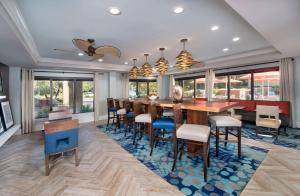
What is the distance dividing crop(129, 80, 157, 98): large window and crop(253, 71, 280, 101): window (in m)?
5.13

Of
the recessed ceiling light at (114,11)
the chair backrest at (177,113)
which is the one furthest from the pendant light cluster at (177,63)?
the recessed ceiling light at (114,11)

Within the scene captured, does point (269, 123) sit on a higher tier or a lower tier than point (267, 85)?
lower

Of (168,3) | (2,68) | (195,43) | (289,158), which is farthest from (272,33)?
(2,68)

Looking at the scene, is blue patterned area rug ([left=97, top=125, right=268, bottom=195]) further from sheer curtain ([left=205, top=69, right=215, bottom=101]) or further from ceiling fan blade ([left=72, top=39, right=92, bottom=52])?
sheer curtain ([left=205, top=69, right=215, bottom=101])

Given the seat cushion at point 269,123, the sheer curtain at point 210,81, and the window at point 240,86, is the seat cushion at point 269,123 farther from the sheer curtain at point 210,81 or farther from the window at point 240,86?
the sheer curtain at point 210,81

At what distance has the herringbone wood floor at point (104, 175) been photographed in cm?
195

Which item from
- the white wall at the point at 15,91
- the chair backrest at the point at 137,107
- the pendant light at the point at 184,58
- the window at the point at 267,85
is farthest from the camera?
the window at the point at 267,85

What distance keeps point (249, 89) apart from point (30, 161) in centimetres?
729

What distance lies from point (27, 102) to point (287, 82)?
8.91 metres

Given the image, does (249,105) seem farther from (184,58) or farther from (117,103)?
(117,103)

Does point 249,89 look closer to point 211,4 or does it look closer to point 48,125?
point 211,4

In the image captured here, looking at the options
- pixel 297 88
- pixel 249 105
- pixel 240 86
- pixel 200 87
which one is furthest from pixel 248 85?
pixel 200 87

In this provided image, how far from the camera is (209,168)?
8.02 ft

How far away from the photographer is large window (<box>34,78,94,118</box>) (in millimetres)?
5785
